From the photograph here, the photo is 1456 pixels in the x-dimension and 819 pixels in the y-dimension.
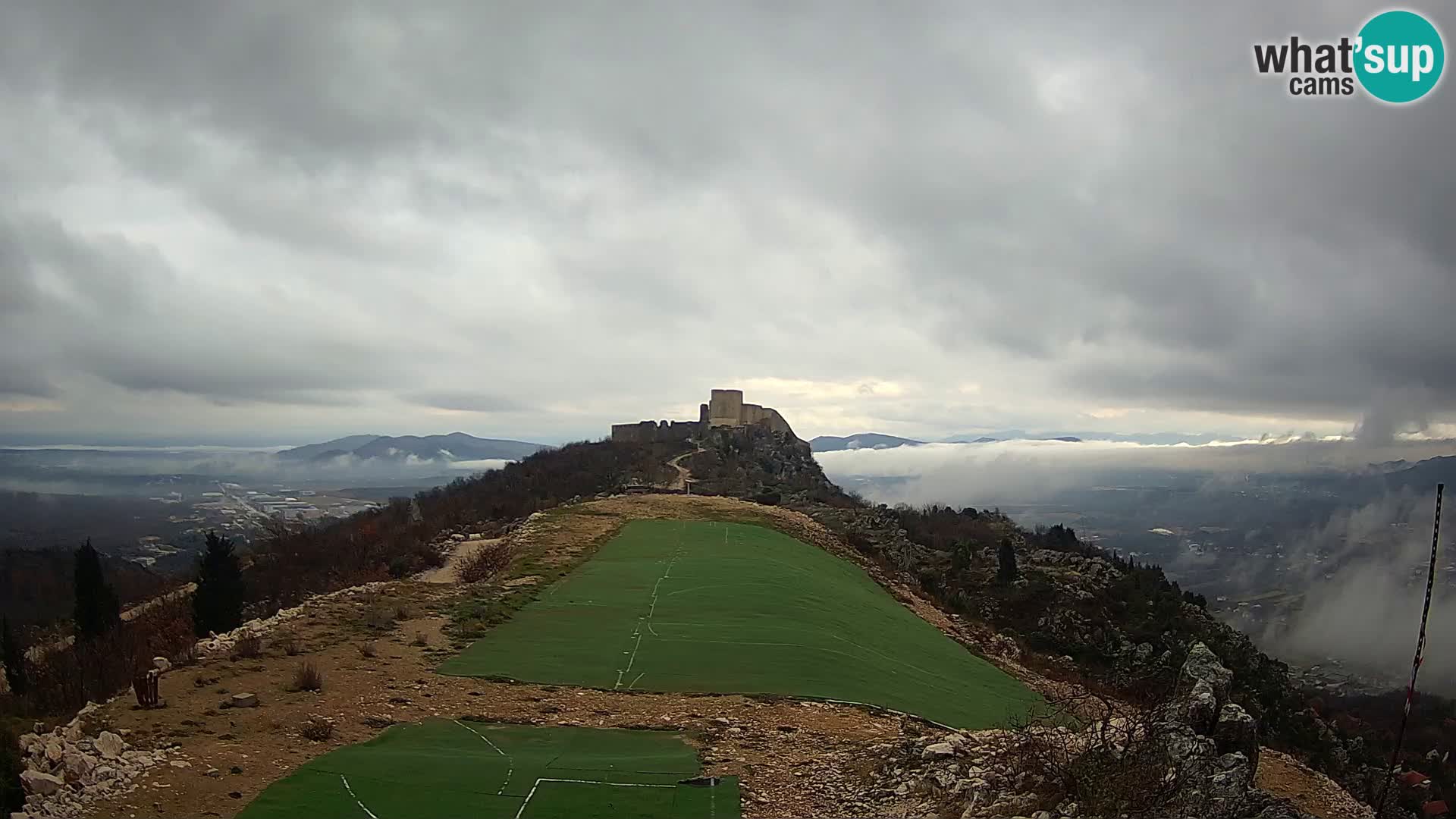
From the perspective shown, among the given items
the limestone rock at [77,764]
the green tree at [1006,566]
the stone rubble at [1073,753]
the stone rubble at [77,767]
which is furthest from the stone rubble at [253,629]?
the green tree at [1006,566]

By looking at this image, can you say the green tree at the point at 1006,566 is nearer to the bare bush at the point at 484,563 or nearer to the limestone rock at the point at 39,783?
the bare bush at the point at 484,563

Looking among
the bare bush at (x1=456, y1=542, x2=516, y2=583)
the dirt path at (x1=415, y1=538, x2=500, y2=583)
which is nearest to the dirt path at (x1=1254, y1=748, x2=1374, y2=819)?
the bare bush at (x1=456, y1=542, x2=516, y2=583)

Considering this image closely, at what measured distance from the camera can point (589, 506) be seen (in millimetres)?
38406

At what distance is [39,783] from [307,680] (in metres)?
4.39

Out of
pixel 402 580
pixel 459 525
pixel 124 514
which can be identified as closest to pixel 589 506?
pixel 459 525

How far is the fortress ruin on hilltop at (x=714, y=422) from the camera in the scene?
85062 mm

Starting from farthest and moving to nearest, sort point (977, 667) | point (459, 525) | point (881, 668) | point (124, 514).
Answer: point (124, 514)
point (459, 525)
point (977, 667)
point (881, 668)

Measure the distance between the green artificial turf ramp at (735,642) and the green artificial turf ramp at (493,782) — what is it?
322cm

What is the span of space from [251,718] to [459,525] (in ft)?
112

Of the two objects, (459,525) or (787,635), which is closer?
(787,635)

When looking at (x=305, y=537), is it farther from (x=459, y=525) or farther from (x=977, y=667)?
(x=977, y=667)

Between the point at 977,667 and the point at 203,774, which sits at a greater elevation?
the point at 203,774

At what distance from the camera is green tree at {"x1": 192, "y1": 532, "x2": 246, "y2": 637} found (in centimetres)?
2238

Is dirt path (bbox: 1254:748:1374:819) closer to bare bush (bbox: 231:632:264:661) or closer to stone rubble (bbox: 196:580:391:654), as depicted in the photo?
bare bush (bbox: 231:632:264:661)
